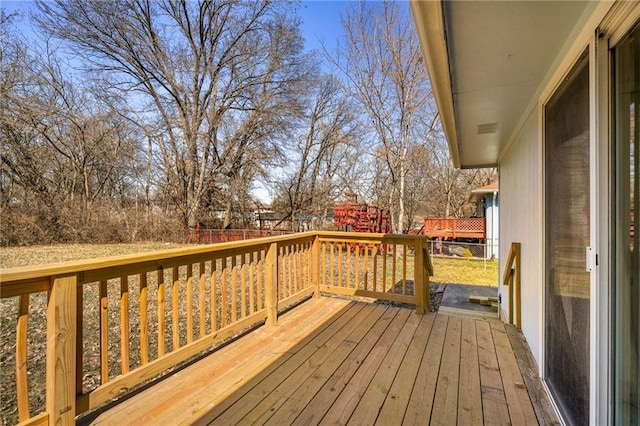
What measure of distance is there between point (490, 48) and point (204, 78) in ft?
50.7

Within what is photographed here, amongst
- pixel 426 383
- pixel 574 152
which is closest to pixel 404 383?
pixel 426 383

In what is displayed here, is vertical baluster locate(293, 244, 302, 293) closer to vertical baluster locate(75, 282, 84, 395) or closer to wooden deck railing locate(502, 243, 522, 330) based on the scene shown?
vertical baluster locate(75, 282, 84, 395)

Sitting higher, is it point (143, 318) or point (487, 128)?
point (487, 128)

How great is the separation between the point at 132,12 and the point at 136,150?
19.5 feet

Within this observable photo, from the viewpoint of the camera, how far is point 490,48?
168 cm

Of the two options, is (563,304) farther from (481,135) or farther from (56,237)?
(56,237)

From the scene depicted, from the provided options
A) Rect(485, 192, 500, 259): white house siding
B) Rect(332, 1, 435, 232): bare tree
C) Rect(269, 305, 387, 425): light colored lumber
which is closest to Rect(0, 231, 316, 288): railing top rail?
Rect(269, 305, 387, 425): light colored lumber

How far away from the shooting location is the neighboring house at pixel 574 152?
1128 millimetres

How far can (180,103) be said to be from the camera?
14211 mm

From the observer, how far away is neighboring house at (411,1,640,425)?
1128mm

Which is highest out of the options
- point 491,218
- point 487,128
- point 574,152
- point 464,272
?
point 487,128

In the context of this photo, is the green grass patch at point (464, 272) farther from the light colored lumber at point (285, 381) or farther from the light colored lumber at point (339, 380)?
the light colored lumber at point (285, 381)

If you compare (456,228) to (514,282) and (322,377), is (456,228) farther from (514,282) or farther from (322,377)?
(322,377)

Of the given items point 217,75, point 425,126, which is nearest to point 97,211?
point 217,75
